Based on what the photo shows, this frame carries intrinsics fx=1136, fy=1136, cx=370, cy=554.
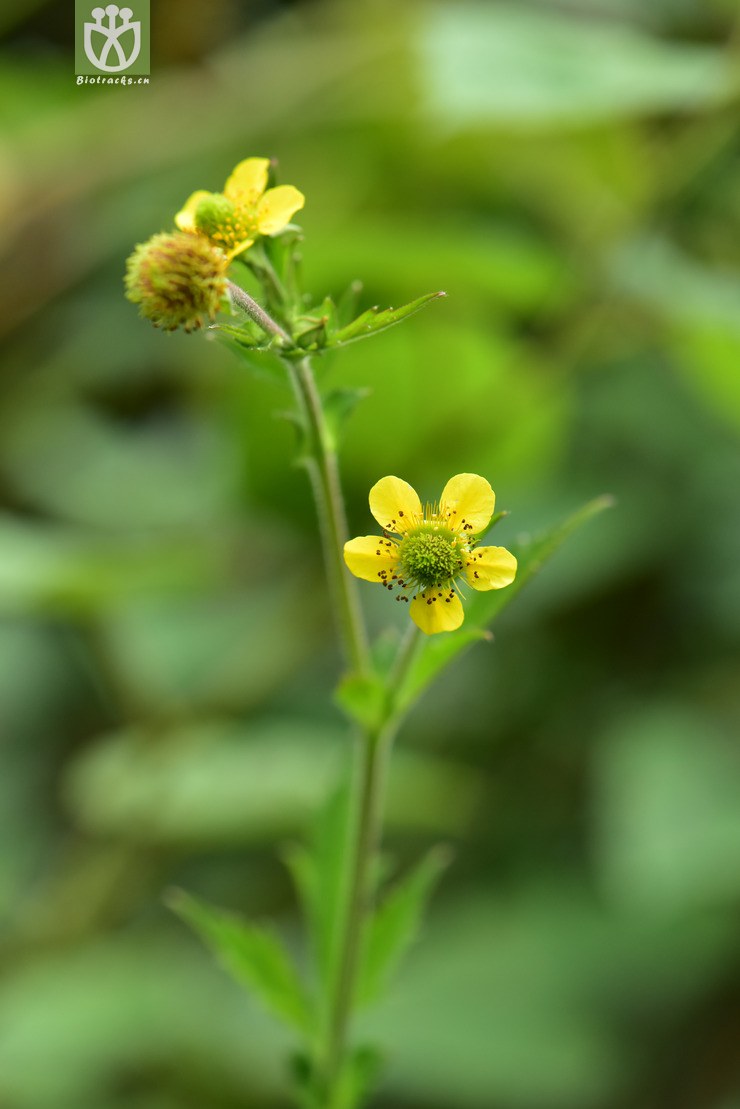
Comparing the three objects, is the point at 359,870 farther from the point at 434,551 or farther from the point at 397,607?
the point at 397,607

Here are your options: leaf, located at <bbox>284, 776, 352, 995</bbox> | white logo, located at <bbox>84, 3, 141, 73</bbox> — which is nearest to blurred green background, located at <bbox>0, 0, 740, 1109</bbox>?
white logo, located at <bbox>84, 3, 141, 73</bbox>

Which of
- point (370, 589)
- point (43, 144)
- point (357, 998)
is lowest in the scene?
point (357, 998)

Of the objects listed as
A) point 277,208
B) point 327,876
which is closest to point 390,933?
point 327,876

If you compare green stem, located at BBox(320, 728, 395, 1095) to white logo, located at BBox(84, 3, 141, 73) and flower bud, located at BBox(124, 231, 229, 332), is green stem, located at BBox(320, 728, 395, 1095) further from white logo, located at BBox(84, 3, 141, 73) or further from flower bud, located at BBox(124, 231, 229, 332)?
white logo, located at BBox(84, 3, 141, 73)

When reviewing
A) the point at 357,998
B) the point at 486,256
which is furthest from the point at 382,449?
the point at 357,998

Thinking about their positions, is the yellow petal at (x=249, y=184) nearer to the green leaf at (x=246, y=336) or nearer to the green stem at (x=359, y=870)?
the green leaf at (x=246, y=336)

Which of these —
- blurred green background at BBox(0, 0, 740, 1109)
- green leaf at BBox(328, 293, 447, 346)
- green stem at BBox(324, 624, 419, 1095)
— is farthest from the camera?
blurred green background at BBox(0, 0, 740, 1109)

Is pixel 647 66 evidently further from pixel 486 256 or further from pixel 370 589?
pixel 370 589
